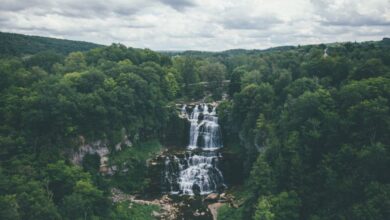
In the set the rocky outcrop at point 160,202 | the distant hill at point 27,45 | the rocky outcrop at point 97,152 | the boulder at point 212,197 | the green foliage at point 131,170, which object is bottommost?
the rocky outcrop at point 160,202

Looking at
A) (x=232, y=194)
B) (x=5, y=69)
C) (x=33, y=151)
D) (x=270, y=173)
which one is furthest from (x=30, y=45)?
(x=270, y=173)

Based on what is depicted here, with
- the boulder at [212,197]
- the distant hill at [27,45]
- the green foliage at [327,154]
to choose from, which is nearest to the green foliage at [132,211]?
the boulder at [212,197]

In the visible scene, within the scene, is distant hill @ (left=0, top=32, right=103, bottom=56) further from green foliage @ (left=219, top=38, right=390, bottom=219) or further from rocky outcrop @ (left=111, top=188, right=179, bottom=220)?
green foliage @ (left=219, top=38, right=390, bottom=219)

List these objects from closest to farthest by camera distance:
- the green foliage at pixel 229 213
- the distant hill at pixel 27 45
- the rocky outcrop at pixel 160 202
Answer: the green foliage at pixel 229 213, the rocky outcrop at pixel 160 202, the distant hill at pixel 27 45

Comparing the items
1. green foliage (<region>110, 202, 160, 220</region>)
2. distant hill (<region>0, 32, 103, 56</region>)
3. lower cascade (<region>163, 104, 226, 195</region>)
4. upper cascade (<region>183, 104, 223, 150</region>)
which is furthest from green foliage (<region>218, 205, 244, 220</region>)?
distant hill (<region>0, 32, 103, 56</region>)

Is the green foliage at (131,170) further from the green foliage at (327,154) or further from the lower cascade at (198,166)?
the green foliage at (327,154)

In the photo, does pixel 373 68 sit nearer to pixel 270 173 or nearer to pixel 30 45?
pixel 270 173
